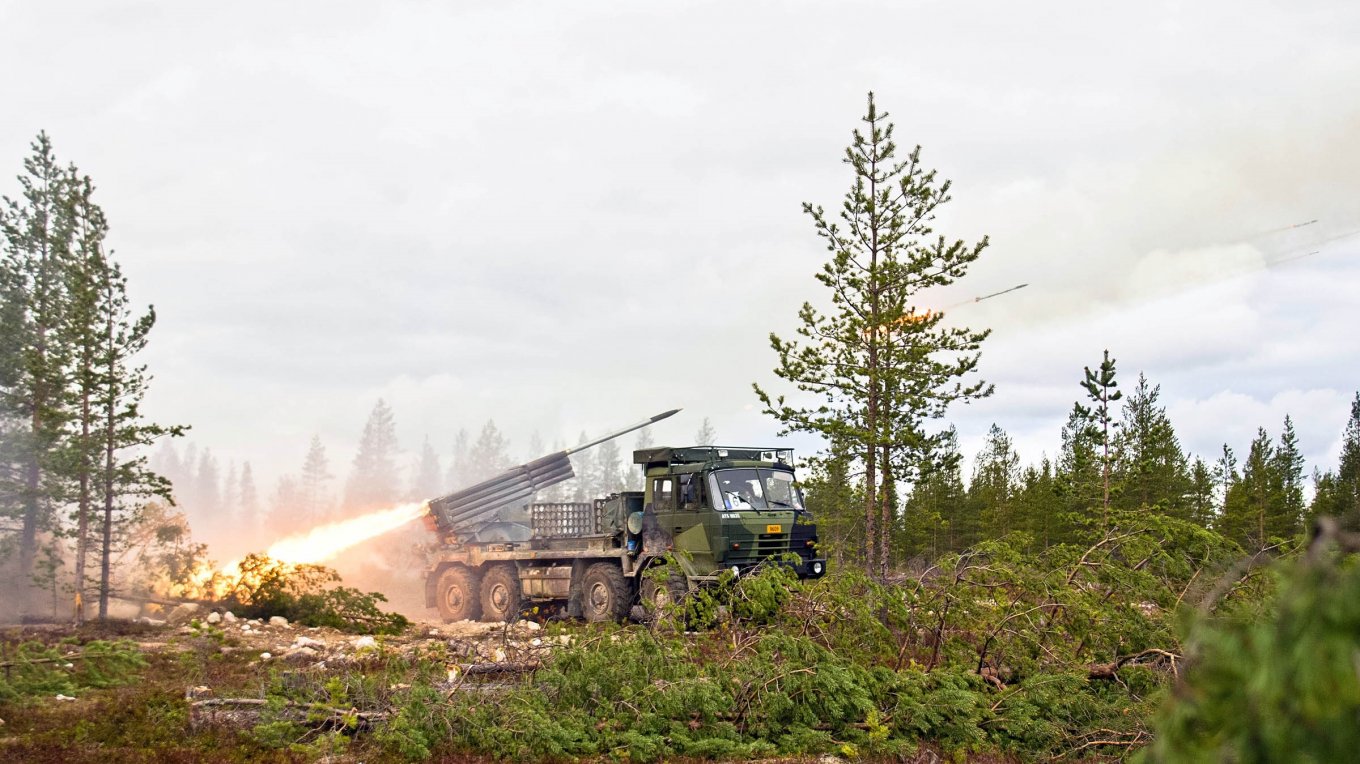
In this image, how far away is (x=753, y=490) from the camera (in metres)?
19.7

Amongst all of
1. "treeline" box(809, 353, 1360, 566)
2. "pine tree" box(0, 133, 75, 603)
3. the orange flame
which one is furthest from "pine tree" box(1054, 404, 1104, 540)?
"pine tree" box(0, 133, 75, 603)

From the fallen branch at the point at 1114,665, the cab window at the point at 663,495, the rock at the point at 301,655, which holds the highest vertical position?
the cab window at the point at 663,495

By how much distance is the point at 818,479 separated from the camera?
2244 cm

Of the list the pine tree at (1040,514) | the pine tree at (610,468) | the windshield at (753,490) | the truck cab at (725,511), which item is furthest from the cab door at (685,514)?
the pine tree at (610,468)

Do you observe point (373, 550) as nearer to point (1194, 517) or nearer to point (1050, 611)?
point (1194, 517)

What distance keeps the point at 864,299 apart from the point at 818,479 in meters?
4.60

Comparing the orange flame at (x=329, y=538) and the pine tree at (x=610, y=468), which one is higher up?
the pine tree at (x=610, y=468)

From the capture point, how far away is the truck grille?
18.8 m

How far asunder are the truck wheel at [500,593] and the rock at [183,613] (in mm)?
7235

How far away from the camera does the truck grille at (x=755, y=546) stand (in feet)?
61.6

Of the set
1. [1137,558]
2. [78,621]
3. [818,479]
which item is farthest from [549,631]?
[78,621]

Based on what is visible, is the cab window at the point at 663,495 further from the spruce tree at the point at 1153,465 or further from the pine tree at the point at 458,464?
the pine tree at the point at 458,464

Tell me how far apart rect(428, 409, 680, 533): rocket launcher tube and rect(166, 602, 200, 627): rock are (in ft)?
21.1

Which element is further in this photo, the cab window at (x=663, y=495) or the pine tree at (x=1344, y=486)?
the pine tree at (x=1344, y=486)
